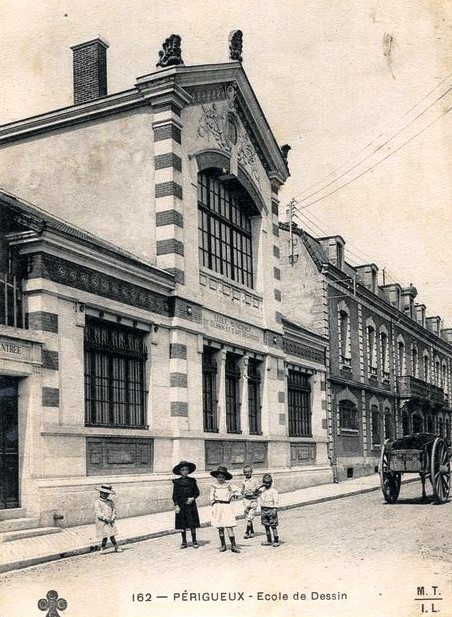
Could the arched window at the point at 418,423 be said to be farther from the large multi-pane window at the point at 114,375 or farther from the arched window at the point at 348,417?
the large multi-pane window at the point at 114,375

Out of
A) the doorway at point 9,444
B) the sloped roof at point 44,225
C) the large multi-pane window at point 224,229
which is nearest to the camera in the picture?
the doorway at point 9,444

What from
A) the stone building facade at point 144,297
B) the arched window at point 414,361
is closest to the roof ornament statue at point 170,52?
the stone building facade at point 144,297

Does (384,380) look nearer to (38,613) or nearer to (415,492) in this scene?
(415,492)

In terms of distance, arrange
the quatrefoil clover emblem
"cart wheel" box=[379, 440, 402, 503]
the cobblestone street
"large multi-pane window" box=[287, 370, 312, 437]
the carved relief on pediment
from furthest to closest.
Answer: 1. "large multi-pane window" box=[287, 370, 312, 437]
2. the carved relief on pediment
3. "cart wheel" box=[379, 440, 402, 503]
4. the cobblestone street
5. the quatrefoil clover emblem

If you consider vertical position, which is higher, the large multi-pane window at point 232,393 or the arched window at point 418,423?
the large multi-pane window at point 232,393

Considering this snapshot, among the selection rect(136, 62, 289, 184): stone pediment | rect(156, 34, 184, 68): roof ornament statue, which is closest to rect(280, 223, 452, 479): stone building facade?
rect(136, 62, 289, 184): stone pediment

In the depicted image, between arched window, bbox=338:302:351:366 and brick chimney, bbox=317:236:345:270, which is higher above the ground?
brick chimney, bbox=317:236:345:270

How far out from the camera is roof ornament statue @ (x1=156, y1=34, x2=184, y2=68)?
18.7 m

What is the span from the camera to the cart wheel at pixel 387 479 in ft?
57.2

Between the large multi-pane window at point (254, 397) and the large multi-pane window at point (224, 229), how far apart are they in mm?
2384

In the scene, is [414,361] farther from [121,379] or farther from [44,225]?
[44,225]

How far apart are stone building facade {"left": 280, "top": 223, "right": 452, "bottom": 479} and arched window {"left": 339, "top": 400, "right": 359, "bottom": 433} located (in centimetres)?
4

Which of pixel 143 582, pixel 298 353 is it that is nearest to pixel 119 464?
pixel 143 582

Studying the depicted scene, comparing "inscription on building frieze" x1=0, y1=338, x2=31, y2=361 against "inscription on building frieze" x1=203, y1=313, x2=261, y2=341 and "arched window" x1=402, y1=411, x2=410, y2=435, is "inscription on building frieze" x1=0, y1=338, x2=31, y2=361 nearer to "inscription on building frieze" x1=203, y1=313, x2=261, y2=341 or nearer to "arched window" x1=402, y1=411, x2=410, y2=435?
"inscription on building frieze" x1=203, y1=313, x2=261, y2=341
